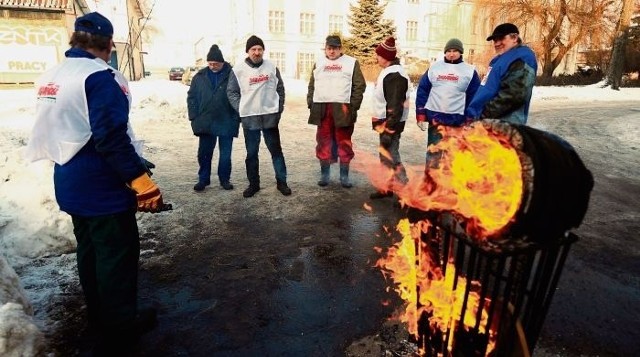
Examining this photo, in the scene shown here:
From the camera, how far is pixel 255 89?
5691 mm

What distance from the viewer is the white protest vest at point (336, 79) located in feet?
19.6

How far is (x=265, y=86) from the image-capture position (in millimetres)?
5754

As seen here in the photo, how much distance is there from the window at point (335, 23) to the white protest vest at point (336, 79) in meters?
38.5

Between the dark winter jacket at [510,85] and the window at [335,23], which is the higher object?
the window at [335,23]

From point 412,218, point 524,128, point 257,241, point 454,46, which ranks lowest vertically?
point 257,241


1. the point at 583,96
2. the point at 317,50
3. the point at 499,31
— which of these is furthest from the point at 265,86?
the point at 317,50

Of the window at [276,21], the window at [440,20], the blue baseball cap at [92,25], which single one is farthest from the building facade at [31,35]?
the window at [440,20]

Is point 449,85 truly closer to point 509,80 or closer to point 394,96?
point 394,96

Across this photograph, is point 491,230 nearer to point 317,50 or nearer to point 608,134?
point 608,134

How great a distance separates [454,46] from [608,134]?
8087 mm

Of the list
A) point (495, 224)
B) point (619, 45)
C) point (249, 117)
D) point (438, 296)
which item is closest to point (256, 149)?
point (249, 117)

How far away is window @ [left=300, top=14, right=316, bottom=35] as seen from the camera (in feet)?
135

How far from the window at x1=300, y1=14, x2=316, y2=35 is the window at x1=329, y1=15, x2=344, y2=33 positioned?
6.09 ft

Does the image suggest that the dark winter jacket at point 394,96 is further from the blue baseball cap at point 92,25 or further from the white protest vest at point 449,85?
the blue baseball cap at point 92,25
